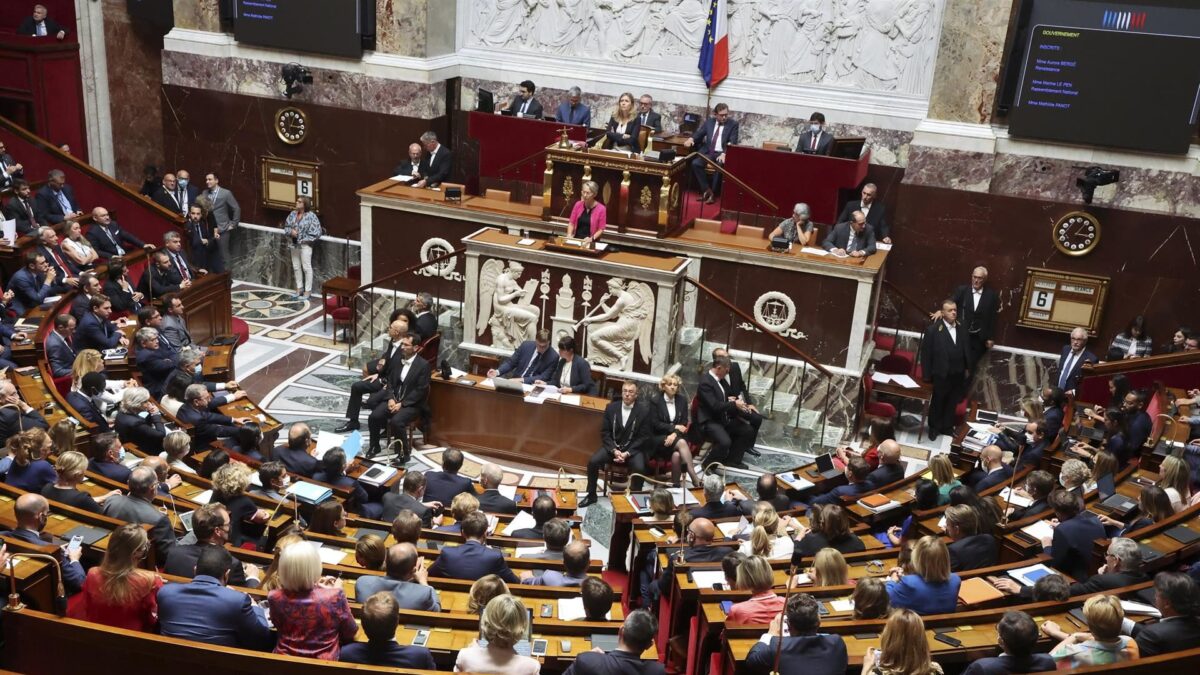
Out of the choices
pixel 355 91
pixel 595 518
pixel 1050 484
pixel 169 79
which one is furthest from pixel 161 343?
pixel 1050 484

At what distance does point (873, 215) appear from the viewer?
13508 mm

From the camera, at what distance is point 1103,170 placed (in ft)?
42.4

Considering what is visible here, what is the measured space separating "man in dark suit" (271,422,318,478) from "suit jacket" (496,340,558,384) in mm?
2925

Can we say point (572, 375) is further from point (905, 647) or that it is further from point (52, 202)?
point (52, 202)

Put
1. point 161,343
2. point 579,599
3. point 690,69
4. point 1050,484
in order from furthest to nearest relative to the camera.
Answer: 1. point 690,69
2. point 161,343
3. point 1050,484
4. point 579,599

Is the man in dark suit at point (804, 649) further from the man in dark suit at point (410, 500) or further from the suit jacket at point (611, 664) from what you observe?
the man in dark suit at point (410, 500)

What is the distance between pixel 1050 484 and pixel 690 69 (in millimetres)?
9113

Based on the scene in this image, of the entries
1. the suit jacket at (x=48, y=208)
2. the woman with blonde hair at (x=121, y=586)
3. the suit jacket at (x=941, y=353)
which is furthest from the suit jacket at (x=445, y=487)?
the suit jacket at (x=48, y=208)

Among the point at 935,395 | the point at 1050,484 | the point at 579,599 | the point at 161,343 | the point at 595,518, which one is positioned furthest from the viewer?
the point at 935,395

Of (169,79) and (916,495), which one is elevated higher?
(169,79)

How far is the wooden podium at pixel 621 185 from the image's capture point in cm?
1277

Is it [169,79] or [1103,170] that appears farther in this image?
[169,79]

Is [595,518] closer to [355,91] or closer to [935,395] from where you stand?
[935,395]

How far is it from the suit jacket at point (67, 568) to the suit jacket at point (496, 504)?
10.3 ft
